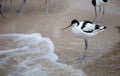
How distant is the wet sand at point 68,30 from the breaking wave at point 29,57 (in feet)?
0.29

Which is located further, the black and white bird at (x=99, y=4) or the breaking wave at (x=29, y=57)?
the black and white bird at (x=99, y=4)

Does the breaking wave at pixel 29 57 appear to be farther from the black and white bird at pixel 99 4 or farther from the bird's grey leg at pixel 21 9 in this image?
the black and white bird at pixel 99 4

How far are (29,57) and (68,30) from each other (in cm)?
73

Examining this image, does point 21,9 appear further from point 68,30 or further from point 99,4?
point 99,4

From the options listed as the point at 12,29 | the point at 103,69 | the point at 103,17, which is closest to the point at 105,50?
the point at 103,69

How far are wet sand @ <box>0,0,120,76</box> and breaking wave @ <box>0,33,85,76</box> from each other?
3.5 inches

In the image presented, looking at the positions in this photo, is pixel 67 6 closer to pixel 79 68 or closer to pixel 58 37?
pixel 58 37

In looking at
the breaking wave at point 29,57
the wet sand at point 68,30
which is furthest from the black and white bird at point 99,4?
the breaking wave at point 29,57

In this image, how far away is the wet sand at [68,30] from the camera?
9.48 feet

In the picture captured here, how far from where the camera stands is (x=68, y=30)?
3465 millimetres

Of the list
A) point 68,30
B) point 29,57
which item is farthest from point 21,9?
point 29,57

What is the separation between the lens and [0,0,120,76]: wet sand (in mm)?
2889

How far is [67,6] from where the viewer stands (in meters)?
4.14

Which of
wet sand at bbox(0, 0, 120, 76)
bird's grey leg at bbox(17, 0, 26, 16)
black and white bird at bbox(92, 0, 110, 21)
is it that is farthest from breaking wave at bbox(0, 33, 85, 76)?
black and white bird at bbox(92, 0, 110, 21)
